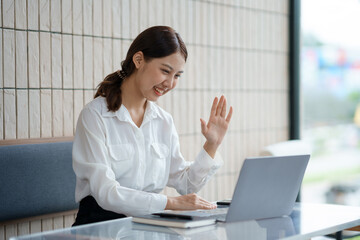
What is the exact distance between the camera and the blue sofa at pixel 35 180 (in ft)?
9.14

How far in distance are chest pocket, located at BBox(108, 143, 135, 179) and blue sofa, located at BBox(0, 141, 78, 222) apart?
23.3 inches

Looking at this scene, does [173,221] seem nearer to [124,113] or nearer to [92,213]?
[92,213]

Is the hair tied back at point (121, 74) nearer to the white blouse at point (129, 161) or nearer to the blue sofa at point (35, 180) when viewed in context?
the white blouse at point (129, 161)

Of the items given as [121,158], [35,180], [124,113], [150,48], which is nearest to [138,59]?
[150,48]

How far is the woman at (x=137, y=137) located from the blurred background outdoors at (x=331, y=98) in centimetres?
240

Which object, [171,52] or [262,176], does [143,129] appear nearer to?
[171,52]

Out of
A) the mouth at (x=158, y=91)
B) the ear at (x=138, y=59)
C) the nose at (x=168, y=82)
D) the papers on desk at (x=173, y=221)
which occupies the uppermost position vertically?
the ear at (x=138, y=59)

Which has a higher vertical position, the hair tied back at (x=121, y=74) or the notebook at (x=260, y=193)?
the hair tied back at (x=121, y=74)

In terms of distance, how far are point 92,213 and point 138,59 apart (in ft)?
2.32

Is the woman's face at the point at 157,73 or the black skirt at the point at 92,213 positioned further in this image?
the woman's face at the point at 157,73

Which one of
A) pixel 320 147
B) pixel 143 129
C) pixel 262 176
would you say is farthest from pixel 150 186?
pixel 320 147

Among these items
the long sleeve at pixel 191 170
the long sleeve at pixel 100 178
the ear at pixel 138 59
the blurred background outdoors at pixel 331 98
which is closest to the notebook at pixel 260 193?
the long sleeve at pixel 100 178

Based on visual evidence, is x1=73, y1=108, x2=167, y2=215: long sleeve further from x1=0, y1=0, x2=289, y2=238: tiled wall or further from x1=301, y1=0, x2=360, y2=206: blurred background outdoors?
x1=301, y1=0, x2=360, y2=206: blurred background outdoors

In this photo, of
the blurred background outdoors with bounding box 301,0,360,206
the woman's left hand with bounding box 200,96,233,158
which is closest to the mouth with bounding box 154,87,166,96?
the woman's left hand with bounding box 200,96,233,158
